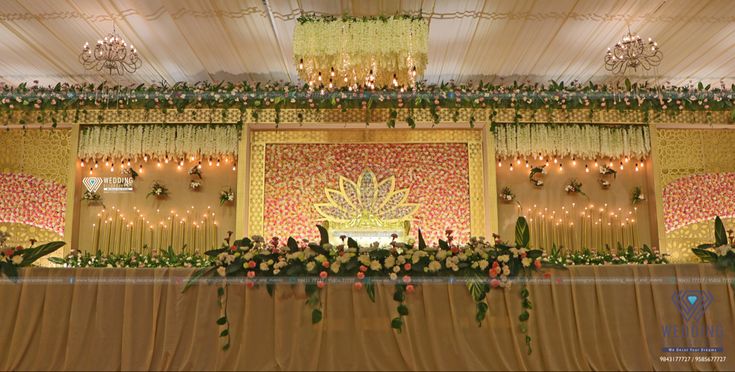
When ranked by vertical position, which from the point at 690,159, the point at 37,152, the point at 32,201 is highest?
the point at 37,152

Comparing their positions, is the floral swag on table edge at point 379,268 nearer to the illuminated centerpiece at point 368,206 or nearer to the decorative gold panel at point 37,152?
the illuminated centerpiece at point 368,206

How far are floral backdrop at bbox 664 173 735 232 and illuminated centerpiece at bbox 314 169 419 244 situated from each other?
3.93 meters

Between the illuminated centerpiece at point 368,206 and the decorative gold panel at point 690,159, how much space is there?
3916mm

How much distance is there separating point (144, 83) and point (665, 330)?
7561 millimetres

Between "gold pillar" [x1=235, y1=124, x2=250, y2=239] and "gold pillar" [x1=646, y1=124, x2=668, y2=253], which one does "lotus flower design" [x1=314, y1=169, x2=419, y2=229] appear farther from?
"gold pillar" [x1=646, y1=124, x2=668, y2=253]

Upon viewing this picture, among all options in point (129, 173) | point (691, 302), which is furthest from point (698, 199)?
point (129, 173)

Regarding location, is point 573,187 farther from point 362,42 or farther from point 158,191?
point 158,191

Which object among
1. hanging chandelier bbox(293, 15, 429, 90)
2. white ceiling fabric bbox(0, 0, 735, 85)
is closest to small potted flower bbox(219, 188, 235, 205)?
white ceiling fabric bbox(0, 0, 735, 85)

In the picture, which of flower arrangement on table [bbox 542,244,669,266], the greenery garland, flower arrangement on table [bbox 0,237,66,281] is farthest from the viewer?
the greenery garland

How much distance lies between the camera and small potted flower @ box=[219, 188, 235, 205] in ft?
26.3

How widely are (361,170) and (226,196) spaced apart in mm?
2113

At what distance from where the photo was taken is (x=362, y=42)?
5879 millimetres

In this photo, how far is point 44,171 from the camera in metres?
8.21

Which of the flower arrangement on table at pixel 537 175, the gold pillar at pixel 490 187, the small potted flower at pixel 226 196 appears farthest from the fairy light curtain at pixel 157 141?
the flower arrangement on table at pixel 537 175
